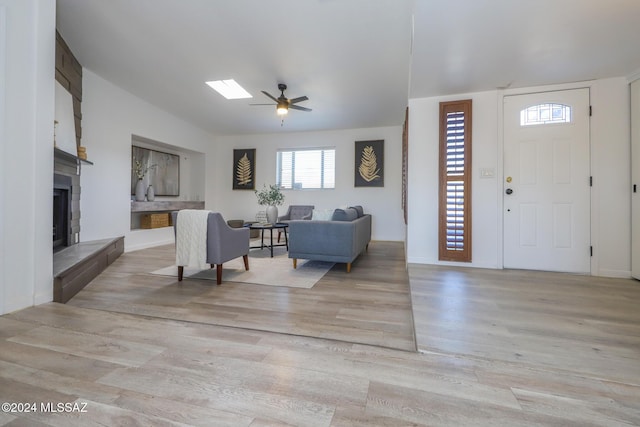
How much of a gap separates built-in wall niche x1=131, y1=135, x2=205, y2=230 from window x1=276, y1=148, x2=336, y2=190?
6.95ft

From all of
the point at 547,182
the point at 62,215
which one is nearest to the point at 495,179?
the point at 547,182

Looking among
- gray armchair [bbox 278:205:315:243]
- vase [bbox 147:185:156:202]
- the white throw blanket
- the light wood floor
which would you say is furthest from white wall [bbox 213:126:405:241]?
the light wood floor

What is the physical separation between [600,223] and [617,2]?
2.31 m

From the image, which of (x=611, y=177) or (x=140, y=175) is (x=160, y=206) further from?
(x=611, y=177)

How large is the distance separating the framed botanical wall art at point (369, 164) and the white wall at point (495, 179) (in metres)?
2.66

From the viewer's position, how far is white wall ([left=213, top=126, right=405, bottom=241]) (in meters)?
6.39

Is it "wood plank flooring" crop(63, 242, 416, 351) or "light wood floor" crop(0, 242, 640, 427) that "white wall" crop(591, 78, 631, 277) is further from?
"wood plank flooring" crop(63, 242, 416, 351)

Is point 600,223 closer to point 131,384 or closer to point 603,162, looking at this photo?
point 603,162

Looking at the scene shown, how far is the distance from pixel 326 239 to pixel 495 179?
230 centimetres

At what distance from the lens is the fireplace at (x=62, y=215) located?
346 cm

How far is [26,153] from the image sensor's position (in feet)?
6.68

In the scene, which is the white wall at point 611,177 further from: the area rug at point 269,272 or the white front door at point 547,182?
the area rug at point 269,272

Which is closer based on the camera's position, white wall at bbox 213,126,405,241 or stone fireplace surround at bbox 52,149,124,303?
stone fireplace surround at bbox 52,149,124,303

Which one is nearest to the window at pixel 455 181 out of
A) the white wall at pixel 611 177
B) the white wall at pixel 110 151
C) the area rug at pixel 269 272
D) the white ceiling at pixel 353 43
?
the white ceiling at pixel 353 43
